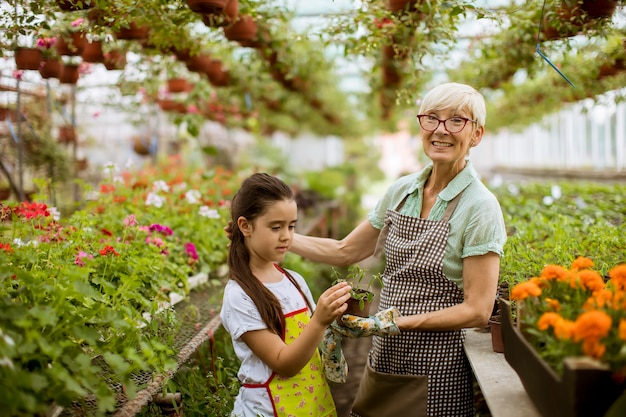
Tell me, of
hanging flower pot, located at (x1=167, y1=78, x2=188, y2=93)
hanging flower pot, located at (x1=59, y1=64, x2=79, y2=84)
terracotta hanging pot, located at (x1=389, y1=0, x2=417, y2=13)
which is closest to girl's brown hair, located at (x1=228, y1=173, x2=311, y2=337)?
terracotta hanging pot, located at (x1=389, y1=0, x2=417, y2=13)

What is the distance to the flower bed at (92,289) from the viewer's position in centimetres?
120

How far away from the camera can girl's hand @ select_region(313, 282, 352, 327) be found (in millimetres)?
1444

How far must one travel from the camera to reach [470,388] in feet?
6.03

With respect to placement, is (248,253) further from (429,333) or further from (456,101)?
(456,101)

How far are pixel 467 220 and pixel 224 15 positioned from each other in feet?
5.50

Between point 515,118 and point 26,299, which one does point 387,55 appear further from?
point 515,118

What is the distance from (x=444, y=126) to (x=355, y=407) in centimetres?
92

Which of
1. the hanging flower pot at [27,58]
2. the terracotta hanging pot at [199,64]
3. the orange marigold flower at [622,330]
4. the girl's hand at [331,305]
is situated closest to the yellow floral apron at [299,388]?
the girl's hand at [331,305]

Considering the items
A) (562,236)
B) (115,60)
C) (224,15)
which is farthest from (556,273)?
(115,60)

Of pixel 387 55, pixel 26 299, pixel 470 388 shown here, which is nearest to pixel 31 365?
pixel 26 299

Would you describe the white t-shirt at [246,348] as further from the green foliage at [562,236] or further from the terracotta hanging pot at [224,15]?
the terracotta hanging pot at [224,15]

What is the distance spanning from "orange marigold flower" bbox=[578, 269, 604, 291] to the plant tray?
175 mm

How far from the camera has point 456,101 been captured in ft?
5.75

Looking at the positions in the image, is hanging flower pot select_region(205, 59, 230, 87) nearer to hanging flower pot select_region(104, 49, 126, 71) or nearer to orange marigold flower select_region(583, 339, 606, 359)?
hanging flower pot select_region(104, 49, 126, 71)
